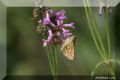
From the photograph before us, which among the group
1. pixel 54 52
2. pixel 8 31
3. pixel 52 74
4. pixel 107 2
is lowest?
pixel 52 74

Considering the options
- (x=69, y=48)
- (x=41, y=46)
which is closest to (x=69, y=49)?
(x=69, y=48)

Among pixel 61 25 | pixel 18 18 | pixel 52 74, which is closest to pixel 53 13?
pixel 61 25

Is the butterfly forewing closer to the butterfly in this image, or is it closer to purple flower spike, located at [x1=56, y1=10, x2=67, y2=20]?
the butterfly

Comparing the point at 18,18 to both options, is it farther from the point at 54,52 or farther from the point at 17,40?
the point at 54,52

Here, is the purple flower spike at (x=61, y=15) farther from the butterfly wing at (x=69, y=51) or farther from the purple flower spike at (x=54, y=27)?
the butterfly wing at (x=69, y=51)

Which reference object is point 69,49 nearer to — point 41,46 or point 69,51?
point 69,51

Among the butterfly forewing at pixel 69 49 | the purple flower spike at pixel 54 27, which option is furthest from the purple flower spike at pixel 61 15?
the butterfly forewing at pixel 69 49
